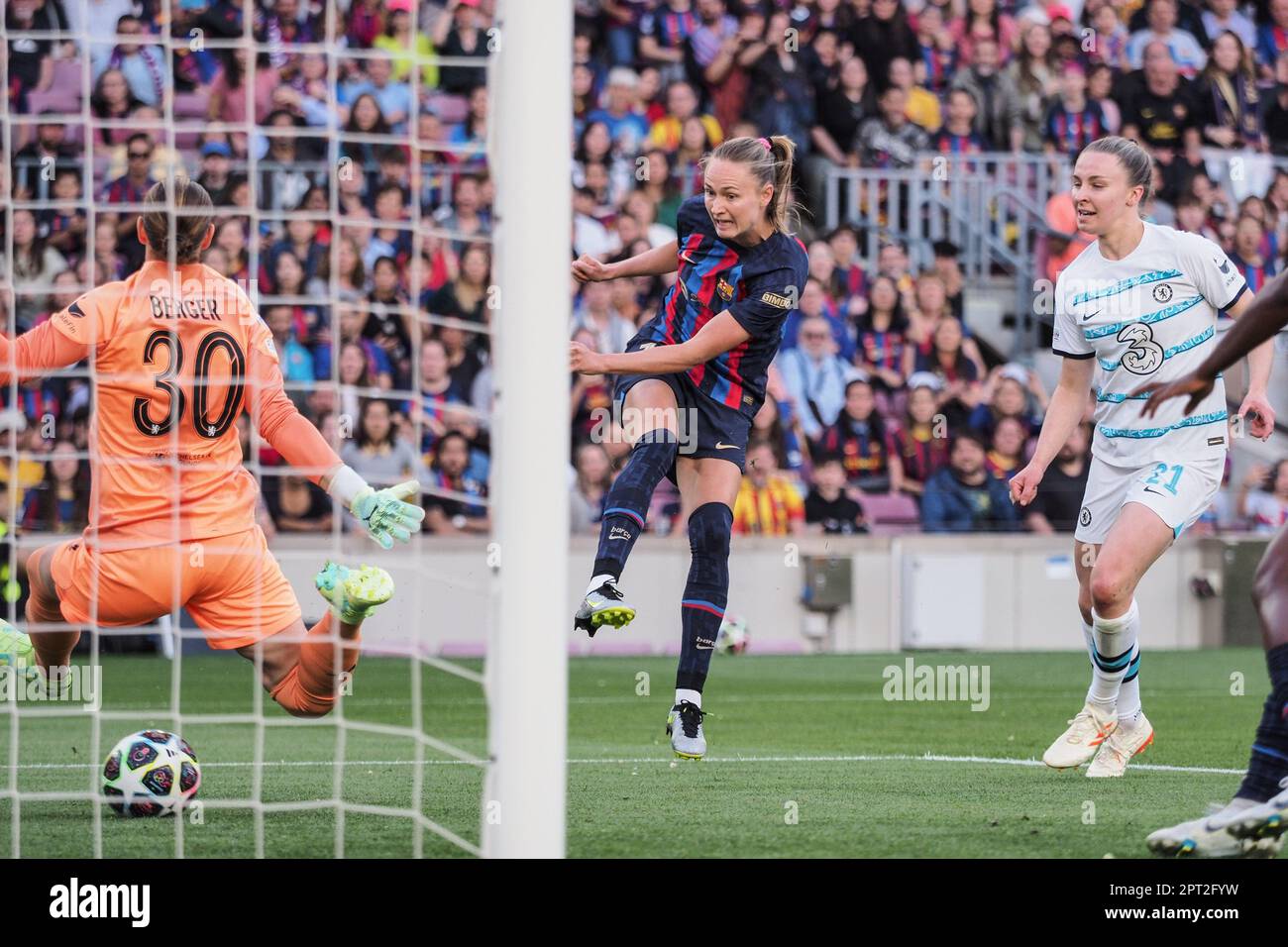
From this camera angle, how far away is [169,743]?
6281mm

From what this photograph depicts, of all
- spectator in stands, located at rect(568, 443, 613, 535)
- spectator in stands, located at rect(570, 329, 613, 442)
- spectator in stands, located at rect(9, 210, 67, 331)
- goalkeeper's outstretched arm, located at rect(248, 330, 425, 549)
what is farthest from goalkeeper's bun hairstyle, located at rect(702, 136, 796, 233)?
spectator in stands, located at rect(570, 329, 613, 442)

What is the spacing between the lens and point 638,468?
23.0 feet

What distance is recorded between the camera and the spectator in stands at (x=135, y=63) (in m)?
14.7

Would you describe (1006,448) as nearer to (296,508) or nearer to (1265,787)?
(296,508)

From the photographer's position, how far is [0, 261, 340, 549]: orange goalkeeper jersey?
6.23 metres

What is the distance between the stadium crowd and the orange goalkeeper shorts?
4.77 m

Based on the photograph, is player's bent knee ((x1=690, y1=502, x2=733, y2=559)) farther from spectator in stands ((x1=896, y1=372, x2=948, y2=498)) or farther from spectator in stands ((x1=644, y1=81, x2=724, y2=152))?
spectator in stands ((x1=644, y1=81, x2=724, y2=152))

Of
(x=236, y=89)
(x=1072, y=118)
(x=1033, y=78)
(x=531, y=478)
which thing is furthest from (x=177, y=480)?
(x=1033, y=78)

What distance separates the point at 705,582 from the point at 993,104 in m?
11.7

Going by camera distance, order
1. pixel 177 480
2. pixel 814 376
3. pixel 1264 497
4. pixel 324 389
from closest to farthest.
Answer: pixel 177 480 → pixel 324 389 → pixel 814 376 → pixel 1264 497

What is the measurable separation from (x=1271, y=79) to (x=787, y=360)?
670 cm

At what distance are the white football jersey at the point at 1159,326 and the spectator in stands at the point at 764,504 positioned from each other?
24.6 feet

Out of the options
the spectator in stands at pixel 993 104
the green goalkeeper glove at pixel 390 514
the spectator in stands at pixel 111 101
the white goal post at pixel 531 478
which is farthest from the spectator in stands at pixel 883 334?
the white goal post at pixel 531 478
